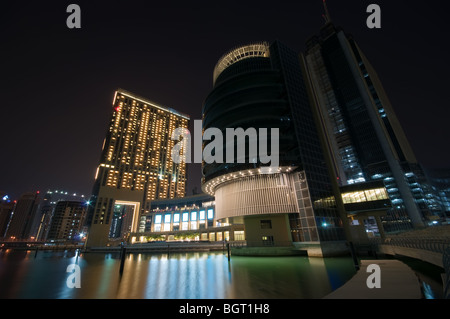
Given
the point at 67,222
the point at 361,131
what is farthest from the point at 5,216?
the point at 361,131

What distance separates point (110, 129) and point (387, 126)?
164m

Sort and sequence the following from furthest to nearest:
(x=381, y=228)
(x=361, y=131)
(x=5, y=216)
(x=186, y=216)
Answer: (x=5, y=216) < (x=361, y=131) < (x=186, y=216) < (x=381, y=228)

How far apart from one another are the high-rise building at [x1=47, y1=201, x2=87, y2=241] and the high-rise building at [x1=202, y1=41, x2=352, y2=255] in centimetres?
18697

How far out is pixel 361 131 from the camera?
105625 millimetres

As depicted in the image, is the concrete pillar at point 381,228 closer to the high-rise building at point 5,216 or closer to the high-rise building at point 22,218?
the high-rise building at point 5,216

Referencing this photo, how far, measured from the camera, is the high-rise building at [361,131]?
90.1 m

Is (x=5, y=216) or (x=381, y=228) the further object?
(x=5, y=216)

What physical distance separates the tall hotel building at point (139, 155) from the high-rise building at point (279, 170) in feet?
220

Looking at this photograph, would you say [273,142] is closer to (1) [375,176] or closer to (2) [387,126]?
(1) [375,176]

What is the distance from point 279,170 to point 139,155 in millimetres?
123122

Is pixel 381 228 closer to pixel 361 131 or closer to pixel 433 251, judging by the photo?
pixel 433 251
